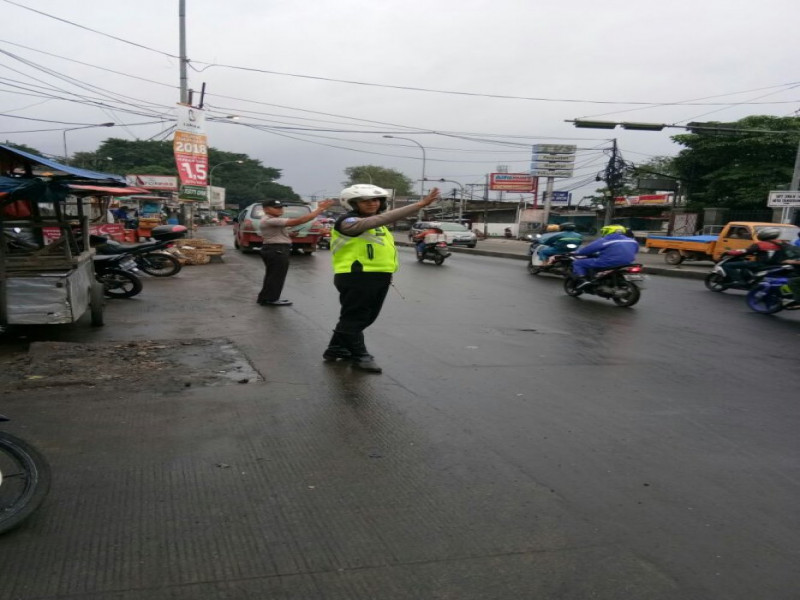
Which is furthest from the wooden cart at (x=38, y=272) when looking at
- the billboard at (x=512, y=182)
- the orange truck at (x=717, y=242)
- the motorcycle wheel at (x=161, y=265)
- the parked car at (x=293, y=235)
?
the billboard at (x=512, y=182)

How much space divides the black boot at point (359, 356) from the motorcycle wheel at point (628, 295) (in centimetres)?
632

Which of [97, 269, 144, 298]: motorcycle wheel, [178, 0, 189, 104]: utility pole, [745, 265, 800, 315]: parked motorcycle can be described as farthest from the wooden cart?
[178, 0, 189, 104]: utility pole

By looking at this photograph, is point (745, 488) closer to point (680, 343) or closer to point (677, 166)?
point (680, 343)

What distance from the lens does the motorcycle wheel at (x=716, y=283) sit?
12820mm

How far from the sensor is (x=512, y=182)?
61469 millimetres

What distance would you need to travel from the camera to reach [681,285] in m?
14.7

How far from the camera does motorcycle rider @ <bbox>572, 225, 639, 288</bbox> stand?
33.6ft

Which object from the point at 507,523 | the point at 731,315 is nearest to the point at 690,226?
the point at 731,315

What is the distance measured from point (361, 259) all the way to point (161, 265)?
27.5 ft

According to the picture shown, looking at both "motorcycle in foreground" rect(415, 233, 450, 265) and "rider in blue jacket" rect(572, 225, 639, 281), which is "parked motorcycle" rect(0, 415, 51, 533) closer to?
"rider in blue jacket" rect(572, 225, 639, 281)

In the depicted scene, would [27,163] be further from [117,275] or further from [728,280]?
[728,280]

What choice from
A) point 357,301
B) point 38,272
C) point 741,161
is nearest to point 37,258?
point 38,272

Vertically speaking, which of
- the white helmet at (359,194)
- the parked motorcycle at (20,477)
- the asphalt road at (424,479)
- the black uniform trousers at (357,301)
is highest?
the white helmet at (359,194)

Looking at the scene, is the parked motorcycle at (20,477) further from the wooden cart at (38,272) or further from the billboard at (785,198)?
the billboard at (785,198)
